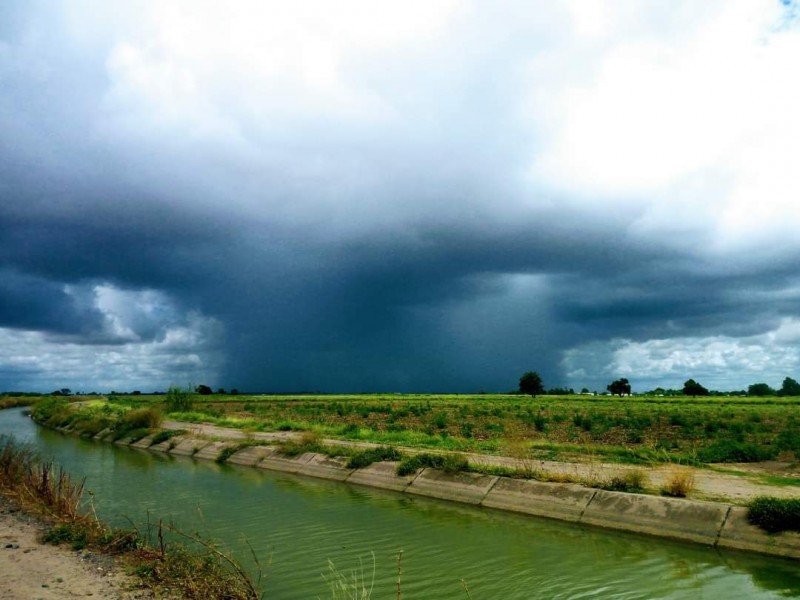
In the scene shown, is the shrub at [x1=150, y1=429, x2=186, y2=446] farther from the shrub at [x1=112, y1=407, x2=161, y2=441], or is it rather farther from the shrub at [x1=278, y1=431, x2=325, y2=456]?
the shrub at [x1=278, y1=431, x2=325, y2=456]

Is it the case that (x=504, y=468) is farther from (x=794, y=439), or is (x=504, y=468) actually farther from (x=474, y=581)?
(x=794, y=439)

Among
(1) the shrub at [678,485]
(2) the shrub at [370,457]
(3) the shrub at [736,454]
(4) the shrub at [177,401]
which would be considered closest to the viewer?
(1) the shrub at [678,485]

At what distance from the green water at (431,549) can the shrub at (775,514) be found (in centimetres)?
89

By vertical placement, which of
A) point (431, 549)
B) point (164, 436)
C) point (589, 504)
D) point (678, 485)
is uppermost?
point (678, 485)

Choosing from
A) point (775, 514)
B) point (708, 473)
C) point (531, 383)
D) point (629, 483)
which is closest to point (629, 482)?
point (629, 483)

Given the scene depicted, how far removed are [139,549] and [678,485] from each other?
13960 mm

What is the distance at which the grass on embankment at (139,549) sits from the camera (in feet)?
28.5

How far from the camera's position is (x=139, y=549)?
10.6 meters

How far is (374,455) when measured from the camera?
75.0 feet

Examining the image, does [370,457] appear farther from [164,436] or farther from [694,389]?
[694,389]

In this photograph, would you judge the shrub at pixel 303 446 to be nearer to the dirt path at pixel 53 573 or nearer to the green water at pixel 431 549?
the green water at pixel 431 549

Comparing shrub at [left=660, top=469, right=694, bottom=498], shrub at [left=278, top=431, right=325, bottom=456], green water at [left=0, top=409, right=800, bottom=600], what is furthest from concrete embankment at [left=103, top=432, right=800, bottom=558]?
shrub at [left=278, top=431, right=325, bottom=456]

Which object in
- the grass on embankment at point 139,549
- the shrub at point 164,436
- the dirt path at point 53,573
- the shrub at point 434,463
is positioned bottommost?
the shrub at point 164,436

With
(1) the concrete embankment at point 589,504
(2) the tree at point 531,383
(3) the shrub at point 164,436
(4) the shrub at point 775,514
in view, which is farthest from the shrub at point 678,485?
(2) the tree at point 531,383
